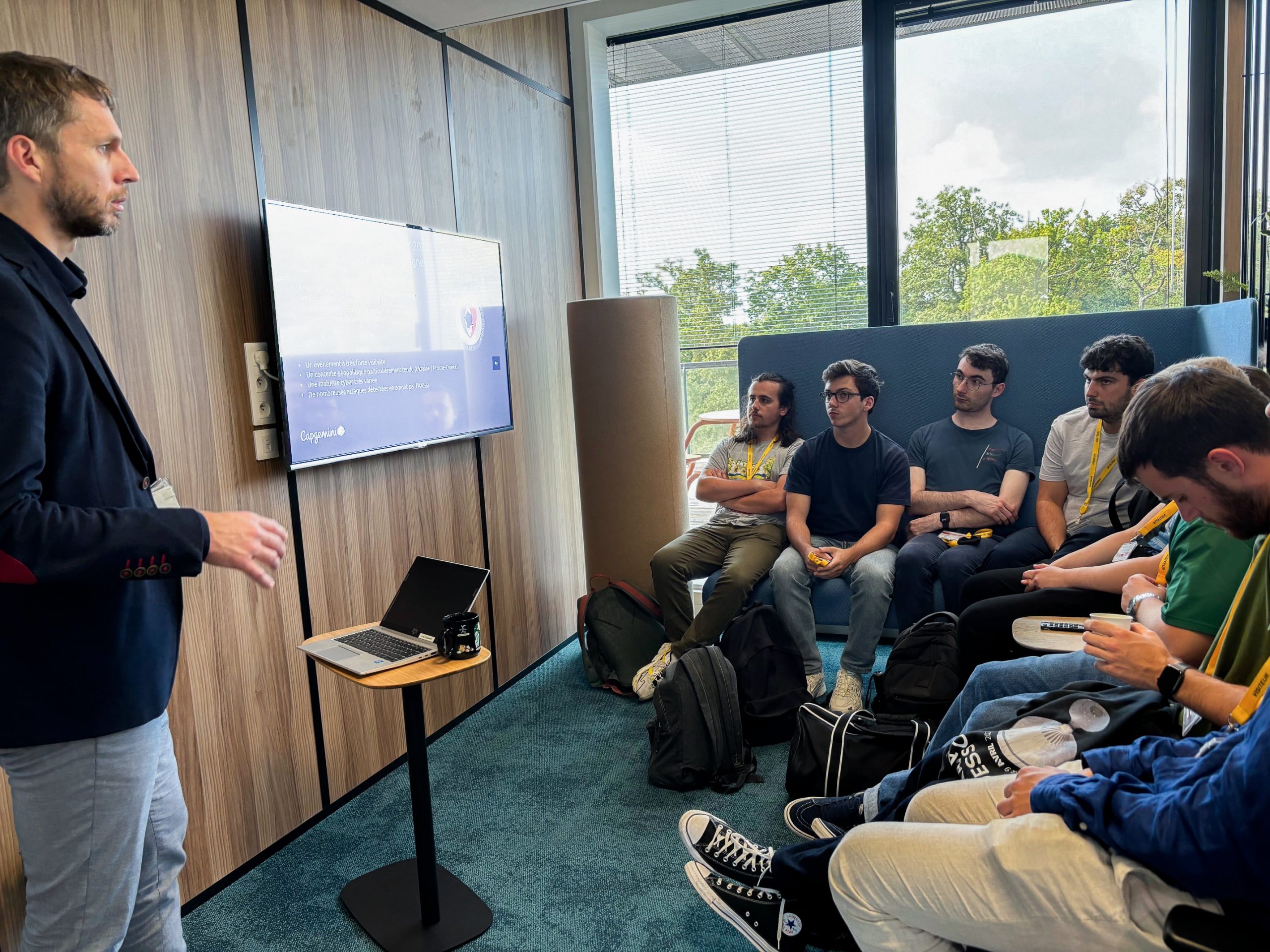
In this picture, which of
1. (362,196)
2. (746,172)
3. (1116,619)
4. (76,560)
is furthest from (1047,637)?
(746,172)

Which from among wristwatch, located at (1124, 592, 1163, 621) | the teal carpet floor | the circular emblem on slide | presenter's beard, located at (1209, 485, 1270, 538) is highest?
the circular emblem on slide

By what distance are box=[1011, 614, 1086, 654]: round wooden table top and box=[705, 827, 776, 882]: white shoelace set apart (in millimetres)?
705

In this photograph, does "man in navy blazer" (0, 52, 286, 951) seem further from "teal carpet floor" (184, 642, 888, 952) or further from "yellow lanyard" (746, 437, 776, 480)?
"yellow lanyard" (746, 437, 776, 480)

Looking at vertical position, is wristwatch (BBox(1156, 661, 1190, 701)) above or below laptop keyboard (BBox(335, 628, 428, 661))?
above

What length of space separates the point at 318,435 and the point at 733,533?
67.6 inches

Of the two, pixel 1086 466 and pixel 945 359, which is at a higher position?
pixel 945 359

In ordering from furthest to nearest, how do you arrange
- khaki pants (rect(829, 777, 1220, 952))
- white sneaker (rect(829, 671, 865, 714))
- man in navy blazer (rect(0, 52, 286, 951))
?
white sneaker (rect(829, 671, 865, 714)) < man in navy blazer (rect(0, 52, 286, 951)) < khaki pants (rect(829, 777, 1220, 952))

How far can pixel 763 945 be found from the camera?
1.69 m

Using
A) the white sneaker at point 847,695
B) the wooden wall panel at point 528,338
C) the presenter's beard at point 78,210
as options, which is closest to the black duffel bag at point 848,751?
the white sneaker at point 847,695

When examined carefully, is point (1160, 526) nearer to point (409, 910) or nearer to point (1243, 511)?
point (1243, 511)

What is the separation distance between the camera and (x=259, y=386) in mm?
2352

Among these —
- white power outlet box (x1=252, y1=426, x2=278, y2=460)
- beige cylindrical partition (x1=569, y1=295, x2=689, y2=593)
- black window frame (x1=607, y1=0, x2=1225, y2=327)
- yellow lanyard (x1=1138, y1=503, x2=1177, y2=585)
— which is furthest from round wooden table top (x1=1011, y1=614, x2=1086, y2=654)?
black window frame (x1=607, y1=0, x2=1225, y2=327)

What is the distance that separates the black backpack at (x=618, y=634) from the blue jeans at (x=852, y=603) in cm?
57

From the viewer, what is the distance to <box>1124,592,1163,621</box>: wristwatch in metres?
1.91
